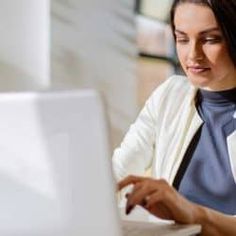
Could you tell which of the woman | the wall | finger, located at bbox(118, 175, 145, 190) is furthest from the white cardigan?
the wall

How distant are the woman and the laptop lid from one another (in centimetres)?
26

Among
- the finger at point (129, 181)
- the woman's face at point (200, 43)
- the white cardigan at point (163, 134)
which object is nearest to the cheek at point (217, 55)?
the woman's face at point (200, 43)

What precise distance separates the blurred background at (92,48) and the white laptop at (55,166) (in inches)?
53.6

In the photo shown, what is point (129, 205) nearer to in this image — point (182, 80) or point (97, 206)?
point (97, 206)

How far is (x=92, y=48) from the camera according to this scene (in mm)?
1963

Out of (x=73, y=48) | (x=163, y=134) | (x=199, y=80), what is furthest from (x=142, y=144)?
(x=73, y=48)

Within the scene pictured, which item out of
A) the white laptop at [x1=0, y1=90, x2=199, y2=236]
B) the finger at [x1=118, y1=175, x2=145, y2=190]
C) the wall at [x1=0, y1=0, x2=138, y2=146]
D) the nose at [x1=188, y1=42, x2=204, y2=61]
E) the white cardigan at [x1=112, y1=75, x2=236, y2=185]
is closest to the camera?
the white laptop at [x1=0, y1=90, x2=199, y2=236]

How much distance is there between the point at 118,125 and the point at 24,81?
0.36 metres

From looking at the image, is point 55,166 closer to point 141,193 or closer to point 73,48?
point 141,193

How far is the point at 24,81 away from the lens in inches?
72.8

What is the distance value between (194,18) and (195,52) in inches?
2.0

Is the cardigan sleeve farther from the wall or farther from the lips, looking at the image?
the wall

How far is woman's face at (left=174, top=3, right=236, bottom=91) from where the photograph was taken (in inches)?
31.2

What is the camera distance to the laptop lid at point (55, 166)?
0.39 meters
